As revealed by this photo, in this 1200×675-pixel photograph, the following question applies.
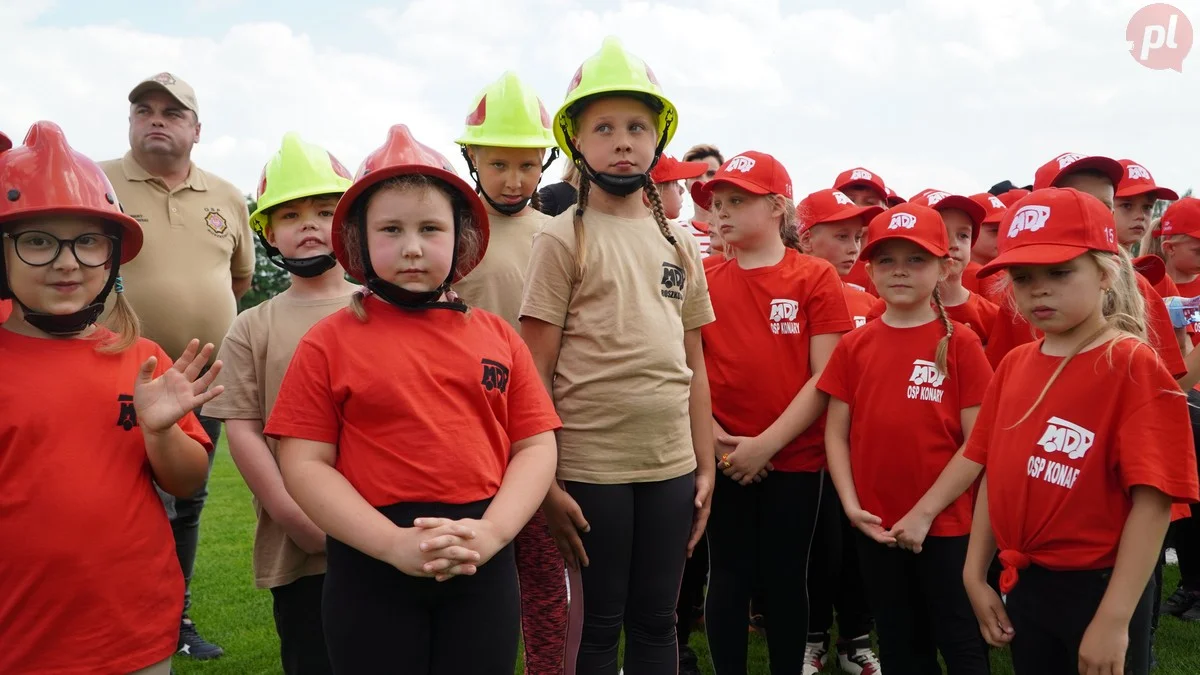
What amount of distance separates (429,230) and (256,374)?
1.00 m

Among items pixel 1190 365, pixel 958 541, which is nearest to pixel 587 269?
pixel 958 541

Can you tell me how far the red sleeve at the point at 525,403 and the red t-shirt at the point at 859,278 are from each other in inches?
120

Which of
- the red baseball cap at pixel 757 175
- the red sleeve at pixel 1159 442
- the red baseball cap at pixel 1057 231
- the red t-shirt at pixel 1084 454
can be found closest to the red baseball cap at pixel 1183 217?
the red baseball cap at pixel 757 175

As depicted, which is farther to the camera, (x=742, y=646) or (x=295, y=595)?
(x=742, y=646)

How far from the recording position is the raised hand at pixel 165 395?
7.84 feet

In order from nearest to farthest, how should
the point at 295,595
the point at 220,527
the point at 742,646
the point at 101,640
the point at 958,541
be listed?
the point at 101,640, the point at 295,595, the point at 958,541, the point at 742,646, the point at 220,527

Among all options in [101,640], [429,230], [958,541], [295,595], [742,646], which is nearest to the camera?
[101,640]

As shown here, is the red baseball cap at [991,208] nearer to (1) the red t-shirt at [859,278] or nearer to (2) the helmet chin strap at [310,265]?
(1) the red t-shirt at [859,278]

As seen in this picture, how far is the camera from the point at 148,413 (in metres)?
2.39

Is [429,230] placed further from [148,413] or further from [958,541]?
[958,541]

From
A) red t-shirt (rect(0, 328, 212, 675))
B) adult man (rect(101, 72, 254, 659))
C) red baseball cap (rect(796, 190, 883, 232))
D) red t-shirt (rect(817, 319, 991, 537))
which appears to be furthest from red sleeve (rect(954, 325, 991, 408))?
adult man (rect(101, 72, 254, 659))

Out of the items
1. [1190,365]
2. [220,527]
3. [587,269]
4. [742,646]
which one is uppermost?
[587,269]

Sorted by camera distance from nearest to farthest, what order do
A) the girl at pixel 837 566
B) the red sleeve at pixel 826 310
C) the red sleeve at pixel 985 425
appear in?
1. the red sleeve at pixel 985 425
2. the red sleeve at pixel 826 310
3. the girl at pixel 837 566

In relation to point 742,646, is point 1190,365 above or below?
above
